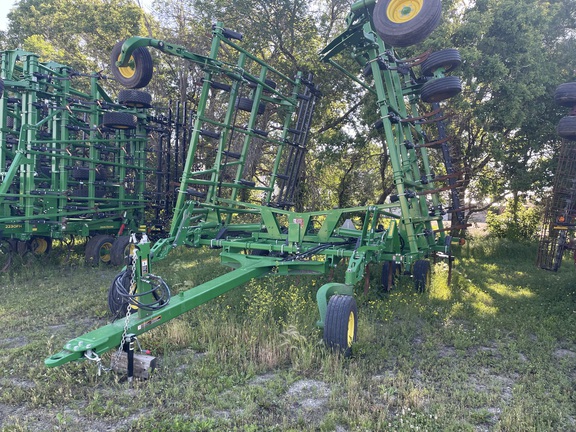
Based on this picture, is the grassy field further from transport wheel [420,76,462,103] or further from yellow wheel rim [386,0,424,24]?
yellow wheel rim [386,0,424,24]

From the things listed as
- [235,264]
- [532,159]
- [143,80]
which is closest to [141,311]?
[235,264]

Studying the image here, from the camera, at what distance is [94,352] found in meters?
3.23

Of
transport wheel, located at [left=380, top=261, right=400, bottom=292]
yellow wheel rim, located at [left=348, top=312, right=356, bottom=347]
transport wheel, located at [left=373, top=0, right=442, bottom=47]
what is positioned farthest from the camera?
transport wheel, located at [left=380, top=261, right=400, bottom=292]

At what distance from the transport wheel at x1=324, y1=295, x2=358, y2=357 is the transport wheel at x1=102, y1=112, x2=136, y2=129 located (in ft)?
24.5

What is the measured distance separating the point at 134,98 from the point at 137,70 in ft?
9.12

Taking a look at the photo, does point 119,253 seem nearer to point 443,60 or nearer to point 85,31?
point 443,60

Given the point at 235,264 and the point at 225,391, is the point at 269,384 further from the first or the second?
the point at 235,264

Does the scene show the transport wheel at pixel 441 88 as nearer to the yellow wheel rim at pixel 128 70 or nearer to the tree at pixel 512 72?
the tree at pixel 512 72

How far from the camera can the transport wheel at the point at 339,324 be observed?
4.15 m

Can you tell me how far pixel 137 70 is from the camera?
7.53 m

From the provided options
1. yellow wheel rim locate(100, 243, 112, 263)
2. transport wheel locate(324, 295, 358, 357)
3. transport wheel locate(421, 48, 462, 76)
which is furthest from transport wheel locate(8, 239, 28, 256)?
transport wheel locate(421, 48, 462, 76)

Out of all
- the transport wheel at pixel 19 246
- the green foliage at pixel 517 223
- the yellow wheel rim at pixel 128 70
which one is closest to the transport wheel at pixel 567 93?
the green foliage at pixel 517 223

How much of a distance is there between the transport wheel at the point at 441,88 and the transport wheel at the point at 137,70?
4828 millimetres

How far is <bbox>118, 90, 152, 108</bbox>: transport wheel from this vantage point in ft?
33.1
